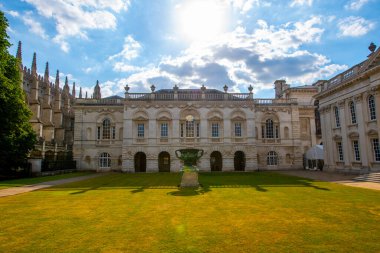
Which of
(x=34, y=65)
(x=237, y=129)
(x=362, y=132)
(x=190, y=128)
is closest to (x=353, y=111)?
(x=362, y=132)

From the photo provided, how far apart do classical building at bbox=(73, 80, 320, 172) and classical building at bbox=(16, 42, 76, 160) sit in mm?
4946

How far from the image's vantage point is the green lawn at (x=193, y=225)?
5.72 metres

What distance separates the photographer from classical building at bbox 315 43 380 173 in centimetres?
2312

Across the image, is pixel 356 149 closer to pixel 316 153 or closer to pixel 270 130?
pixel 316 153

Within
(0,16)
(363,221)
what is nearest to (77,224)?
(363,221)

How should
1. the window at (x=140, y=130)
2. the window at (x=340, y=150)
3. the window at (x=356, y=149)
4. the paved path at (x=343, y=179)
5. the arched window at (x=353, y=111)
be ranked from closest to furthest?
the paved path at (x=343, y=179)
the window at (x=356, y=149)
the arched window at (x=353, y=111)
the window at (x=340, y=150)
the window at (x=140, y=130)

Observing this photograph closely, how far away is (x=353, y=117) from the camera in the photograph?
85.9 ft

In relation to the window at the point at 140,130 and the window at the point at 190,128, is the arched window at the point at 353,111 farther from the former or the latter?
the window at the point at 140,130

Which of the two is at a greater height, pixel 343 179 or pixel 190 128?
pixel 190 128

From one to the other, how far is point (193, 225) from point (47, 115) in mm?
46630

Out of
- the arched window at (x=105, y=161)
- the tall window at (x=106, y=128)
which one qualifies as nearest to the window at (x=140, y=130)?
the tall window at (x=106, y=128)

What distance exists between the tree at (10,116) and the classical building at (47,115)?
1003cm

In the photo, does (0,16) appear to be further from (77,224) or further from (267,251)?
(267,251)

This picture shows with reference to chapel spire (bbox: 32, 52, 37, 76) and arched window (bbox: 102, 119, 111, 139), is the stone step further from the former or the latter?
chapel spire (bbox: 32, 52, 37, 76)
